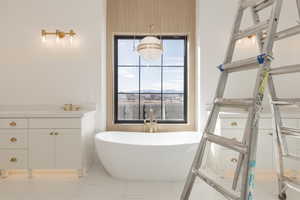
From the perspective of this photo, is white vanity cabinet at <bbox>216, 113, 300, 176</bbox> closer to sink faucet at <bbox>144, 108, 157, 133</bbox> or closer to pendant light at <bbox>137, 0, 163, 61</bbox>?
sink faucet at <bbox>144, 108, 157, 133</bbox>

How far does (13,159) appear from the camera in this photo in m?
2.62

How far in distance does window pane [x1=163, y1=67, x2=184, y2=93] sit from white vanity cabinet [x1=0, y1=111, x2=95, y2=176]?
1548 millimetres

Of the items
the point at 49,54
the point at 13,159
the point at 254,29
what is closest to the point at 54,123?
the point at 13,159

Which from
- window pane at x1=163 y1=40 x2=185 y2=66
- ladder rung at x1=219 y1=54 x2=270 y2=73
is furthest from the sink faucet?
ladder rung at x1=219 y1=54 x2=270 y2=73

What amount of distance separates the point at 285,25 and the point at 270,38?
8.25 ft

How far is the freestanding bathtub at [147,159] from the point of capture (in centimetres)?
238

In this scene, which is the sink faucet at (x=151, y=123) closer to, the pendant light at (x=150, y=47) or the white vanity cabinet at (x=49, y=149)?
the pendant light at (x=150, y=47)

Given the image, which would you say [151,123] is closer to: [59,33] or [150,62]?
[150,62]

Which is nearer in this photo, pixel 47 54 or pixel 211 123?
pixel 211 123

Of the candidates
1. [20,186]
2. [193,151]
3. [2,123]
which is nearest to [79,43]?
[2,123]

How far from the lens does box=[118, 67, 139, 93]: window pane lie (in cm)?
357

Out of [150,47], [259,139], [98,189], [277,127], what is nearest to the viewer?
[277,127]

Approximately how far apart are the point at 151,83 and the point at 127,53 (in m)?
0.64

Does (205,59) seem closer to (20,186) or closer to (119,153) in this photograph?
(119,153)
